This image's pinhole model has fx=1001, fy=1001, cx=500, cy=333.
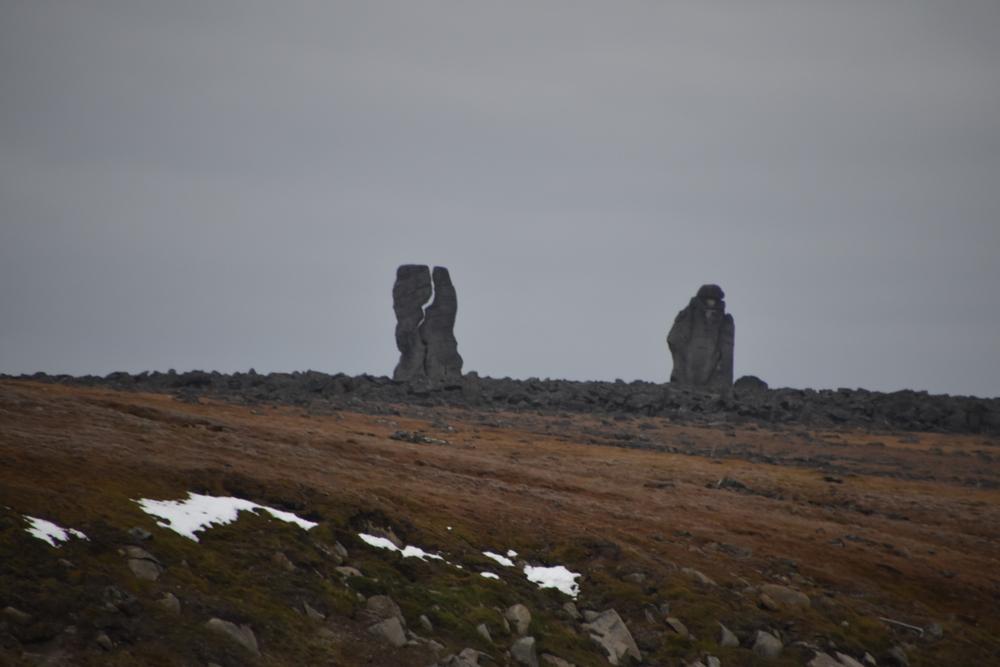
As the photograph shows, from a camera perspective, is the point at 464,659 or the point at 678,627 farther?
the point at 678,627

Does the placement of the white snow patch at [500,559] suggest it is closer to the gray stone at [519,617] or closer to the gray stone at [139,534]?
the gray stone at [519,617]

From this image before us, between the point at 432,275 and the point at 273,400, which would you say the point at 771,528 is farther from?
the point at 432,275

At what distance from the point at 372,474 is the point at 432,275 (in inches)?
2662

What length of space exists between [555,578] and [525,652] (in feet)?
18.3

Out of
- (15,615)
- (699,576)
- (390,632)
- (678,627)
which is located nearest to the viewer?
(15,615)

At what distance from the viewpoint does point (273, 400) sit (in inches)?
2579

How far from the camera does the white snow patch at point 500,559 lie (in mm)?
25625

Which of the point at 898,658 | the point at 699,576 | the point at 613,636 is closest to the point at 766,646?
the point at 699,576

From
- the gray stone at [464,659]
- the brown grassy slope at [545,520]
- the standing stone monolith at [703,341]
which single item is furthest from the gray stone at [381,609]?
the standing stone monolith at [703,341]

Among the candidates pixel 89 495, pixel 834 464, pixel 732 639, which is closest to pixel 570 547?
pixel 732 639

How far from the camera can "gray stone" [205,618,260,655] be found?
16375mm

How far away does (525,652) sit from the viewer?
1994cm

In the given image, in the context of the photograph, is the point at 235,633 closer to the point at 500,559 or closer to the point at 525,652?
the point at 525,652

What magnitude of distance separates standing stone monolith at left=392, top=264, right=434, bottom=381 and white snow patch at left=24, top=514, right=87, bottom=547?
3112 inches
